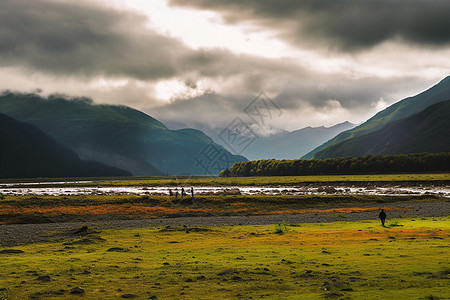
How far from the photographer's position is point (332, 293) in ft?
52.6

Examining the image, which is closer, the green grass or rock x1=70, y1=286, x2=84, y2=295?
rock x1=70, y1=286, x2=84, y2=295

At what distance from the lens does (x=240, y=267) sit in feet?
75.1

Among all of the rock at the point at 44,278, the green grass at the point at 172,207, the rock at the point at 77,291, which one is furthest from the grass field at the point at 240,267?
the green grass at the point at 172,207

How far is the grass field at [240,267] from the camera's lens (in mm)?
17188

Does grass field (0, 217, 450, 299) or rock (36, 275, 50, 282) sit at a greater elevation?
rock (36, 275, 50, 282)

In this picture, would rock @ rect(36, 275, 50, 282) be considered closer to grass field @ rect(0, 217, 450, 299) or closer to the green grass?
grass field @ rect(0, 217, 450, 299)

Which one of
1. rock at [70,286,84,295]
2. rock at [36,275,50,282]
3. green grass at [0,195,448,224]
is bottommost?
green grass at [0,195,448,224]

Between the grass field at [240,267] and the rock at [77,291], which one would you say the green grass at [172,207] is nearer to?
the grass field at [240,267]

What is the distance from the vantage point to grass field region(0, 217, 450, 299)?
1719 cm

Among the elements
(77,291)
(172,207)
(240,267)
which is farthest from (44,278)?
(172,207)

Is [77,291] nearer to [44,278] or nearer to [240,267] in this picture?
[44,278]

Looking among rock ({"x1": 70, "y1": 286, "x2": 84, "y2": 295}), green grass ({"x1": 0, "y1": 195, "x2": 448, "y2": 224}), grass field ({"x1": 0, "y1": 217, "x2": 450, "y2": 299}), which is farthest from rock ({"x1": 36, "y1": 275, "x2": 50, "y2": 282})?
green grass ({"x1": 0, "y1": 195, "x2": 448, "y2": 224})

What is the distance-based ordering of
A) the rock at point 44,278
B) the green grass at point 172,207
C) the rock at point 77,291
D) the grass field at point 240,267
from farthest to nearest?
1. the green grass at point 172,207
2. the rock at point 44,278
3. the rock at point 77,291
4. the grass field at point 240,267

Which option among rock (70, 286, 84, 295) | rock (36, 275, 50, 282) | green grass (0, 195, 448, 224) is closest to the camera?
rock (70, 286, 84, 295)
